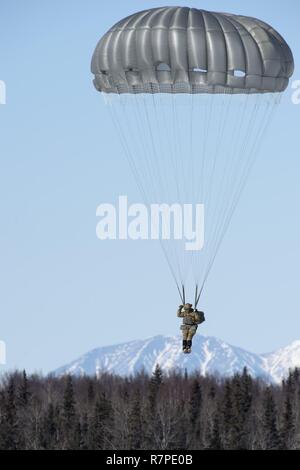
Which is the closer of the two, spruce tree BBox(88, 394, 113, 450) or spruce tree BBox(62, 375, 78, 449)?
spruce tree BBox(62, 375, 78, 449)

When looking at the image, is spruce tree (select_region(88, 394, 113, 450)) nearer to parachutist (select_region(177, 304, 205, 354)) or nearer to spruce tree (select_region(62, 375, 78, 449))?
spruce tree (select_region(62, 375, 78, 449))

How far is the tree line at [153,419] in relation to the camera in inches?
5089

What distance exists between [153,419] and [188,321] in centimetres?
5687

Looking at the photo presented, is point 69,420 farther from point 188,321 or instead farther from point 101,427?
point 188,321

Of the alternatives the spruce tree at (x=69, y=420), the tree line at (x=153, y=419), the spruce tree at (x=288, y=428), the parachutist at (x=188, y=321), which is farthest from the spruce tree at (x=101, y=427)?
the parachutist at (x=188, y=321)

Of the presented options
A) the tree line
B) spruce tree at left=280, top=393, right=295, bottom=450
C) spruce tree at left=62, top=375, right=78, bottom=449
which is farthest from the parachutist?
spruce tree at left=280, top=393, right=295, bottom=450

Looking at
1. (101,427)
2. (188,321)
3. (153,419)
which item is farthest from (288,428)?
(188,321)

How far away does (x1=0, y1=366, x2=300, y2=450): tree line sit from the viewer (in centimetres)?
12925

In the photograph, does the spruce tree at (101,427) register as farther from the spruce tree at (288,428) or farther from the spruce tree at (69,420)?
the spruce tree at (288,428)

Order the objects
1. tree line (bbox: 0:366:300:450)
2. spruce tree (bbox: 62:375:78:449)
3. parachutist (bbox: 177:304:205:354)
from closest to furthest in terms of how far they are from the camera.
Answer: parachutist (bbox: 177:304:205:354), spruce tree (bbox: 62:375:78:449), tree line (bbox: 0:366:300:450)

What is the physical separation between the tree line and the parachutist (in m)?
48.9

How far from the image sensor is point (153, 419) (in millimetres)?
133625

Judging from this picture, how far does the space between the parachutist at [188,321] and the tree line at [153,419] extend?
48904 mm

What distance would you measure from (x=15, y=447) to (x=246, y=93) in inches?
2058
